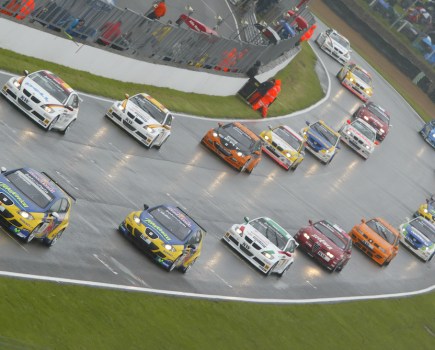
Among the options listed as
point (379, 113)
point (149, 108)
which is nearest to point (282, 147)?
point (149, 108)

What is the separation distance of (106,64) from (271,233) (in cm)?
1047

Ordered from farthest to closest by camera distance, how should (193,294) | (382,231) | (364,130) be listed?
(364,130), (382,231), (193,294)

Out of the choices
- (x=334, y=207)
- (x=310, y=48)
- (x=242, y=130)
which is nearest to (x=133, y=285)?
(x=242, y=130)

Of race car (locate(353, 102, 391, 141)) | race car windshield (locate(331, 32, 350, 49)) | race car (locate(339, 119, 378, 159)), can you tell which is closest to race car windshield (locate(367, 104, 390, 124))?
race car (locate(353, 102, 391, 141))

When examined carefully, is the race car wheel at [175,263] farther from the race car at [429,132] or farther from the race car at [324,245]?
the race car at [429,132]

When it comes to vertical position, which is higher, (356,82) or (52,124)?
(356,82)

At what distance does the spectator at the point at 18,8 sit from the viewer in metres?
34.8

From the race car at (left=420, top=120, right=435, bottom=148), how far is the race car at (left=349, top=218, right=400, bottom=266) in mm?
26814

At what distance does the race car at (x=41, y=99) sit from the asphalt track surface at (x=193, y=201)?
342 mm

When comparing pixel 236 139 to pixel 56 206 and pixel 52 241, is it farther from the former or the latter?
pixel 56 206

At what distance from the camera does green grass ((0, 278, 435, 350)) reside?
2145 cm

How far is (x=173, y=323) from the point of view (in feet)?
85.3

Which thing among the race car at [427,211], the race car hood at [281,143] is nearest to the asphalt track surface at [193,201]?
the race car at [427,211]

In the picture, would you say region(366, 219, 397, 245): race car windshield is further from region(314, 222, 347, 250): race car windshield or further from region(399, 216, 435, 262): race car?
region(314, 222, 347, 250): race car windshield
